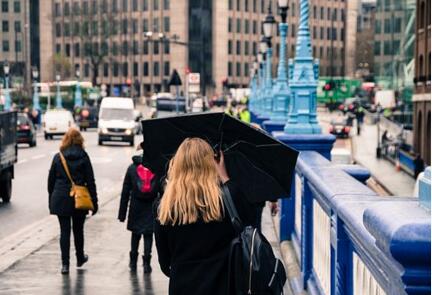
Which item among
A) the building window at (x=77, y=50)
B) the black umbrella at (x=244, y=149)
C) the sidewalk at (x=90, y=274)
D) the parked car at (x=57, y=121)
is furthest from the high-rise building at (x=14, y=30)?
the black umbrella at (x=244, y=149)

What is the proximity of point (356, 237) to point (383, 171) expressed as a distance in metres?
43.0

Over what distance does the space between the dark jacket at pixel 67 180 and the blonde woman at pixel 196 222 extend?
6.25 meters

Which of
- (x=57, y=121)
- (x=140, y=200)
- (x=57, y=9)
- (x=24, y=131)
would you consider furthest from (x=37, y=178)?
(x=57, y=9)

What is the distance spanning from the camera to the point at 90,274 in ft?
37.6

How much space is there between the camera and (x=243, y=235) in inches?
187

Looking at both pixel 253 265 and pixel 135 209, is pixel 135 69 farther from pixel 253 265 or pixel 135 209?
pixel 253 265

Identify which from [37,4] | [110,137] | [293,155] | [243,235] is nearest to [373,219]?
[243,235]

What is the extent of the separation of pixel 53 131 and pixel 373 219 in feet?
176

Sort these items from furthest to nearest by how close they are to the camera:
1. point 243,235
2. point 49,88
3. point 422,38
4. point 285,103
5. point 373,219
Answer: point 49,88
point 422,38
point 285,103
point 243,235
point 373,219

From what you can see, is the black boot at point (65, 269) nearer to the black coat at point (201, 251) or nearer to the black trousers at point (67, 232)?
the black trousers at point (67, 232)

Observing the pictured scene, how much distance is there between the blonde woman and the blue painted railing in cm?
66

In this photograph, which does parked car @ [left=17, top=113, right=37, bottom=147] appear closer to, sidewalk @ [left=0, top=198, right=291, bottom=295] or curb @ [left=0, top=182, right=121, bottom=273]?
curb @ [left=0, top=182, right=121, bottom=273]

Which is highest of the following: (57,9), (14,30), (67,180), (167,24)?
(57,9)

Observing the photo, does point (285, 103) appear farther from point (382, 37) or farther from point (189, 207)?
point (382, 37)
